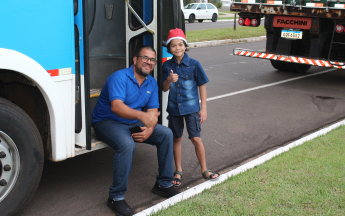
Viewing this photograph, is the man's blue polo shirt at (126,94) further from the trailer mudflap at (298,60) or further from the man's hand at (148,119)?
the trailer mudflap at (298,60)

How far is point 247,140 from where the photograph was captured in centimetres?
543

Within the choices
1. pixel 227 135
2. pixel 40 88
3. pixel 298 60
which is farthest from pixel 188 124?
pixel 298 60

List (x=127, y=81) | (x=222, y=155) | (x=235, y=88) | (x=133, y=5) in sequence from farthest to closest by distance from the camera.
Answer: (x=235, y=88), (x=222, y=155), (x=133, y=5), (x=127, y=81)

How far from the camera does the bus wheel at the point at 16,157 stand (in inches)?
116

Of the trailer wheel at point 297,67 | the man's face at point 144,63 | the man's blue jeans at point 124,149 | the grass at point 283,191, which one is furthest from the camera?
the trailer wheel at point 297,67

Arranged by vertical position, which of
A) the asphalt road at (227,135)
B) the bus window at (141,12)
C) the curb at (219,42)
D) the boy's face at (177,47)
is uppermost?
the bus window at (141,12)

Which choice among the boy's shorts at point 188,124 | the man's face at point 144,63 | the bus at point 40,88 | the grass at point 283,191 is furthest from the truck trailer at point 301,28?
Answer: the man's face at point 144,63

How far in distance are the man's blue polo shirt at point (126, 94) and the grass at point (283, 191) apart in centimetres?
99

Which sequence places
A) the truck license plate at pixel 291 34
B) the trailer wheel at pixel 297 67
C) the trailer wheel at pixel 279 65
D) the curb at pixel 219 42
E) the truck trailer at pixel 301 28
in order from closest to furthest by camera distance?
the truck trailer at pixel 301 28 → the truck license plate at pixel 291 34 → the trailer wheel at pixel 297 67 → the trailer wheel at pixel 279 65 → the curb at pixel 219 42

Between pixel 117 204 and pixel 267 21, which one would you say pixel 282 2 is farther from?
pixel 117 204

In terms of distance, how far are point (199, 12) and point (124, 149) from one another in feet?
105

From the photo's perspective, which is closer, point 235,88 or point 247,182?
point 247,182

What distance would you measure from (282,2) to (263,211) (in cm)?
637

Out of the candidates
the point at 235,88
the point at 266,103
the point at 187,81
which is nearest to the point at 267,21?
the point at 235,88
